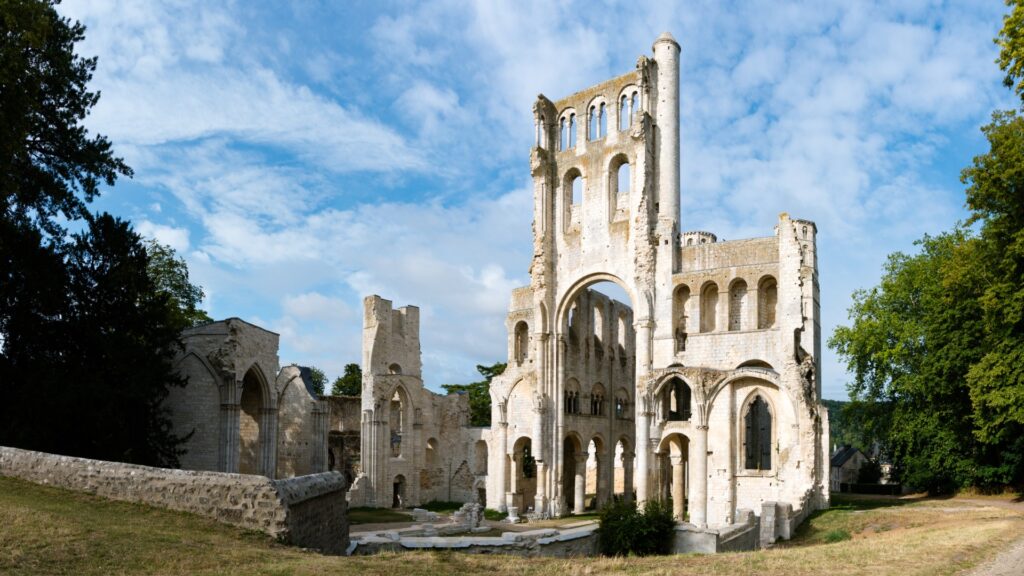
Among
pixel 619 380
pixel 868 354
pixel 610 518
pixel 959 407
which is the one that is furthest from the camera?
pixel 619 380

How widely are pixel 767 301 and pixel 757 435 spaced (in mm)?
6022

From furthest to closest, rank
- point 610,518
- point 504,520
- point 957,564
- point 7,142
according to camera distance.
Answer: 1. point 504,520
2. point 610,518
3. point 7,142
4. point 957,564

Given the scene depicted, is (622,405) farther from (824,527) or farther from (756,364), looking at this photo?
(824,527)

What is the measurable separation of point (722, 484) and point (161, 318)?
18945mm

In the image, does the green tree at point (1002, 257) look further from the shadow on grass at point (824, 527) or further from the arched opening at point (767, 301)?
the arched opening at point (767, 301)

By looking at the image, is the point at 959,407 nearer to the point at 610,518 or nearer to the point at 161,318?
the point at 610,518

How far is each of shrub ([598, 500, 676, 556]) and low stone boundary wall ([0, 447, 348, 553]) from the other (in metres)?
8.94

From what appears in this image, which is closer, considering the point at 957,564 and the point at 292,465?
the point at 957,564

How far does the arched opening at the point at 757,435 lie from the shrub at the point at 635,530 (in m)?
12.1

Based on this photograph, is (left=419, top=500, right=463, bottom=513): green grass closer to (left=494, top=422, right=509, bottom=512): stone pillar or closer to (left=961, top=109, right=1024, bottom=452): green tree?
(left=494, top=422, right=509, bottom=512): stone pillar

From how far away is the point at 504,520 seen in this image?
3381 centimetres

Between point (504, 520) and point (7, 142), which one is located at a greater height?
point (7, 142)

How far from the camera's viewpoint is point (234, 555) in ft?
35.4

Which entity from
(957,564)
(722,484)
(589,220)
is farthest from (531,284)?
(957,564)
